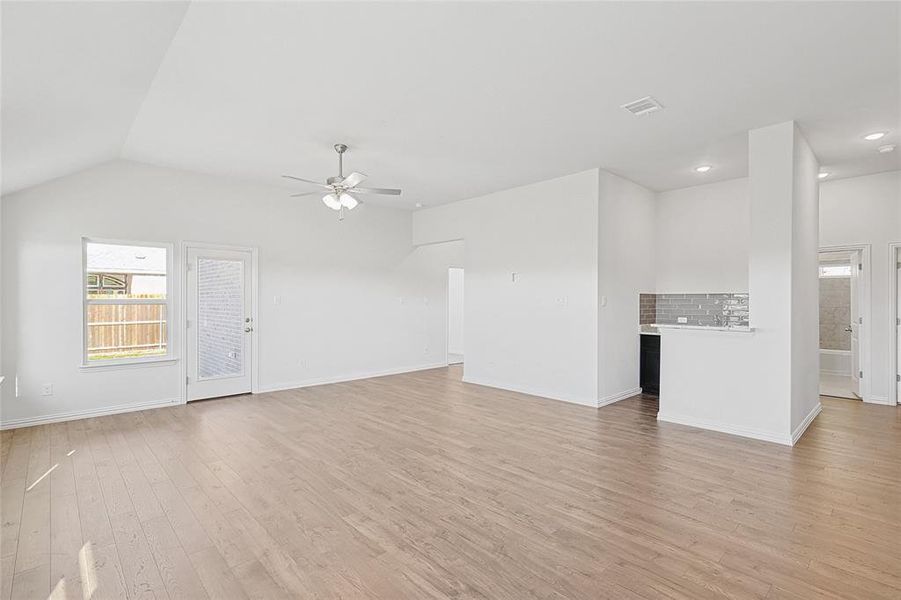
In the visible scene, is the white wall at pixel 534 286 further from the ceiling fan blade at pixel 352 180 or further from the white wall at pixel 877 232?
the white wall at pixel 877 232

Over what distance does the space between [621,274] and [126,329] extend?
6.47m

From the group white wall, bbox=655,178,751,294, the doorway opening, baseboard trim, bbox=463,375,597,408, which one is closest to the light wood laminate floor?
baseboard trim, bbox=463,375,597,408

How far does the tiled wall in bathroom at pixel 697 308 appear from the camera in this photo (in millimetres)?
6281

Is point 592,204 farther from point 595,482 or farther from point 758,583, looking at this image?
point 758,583

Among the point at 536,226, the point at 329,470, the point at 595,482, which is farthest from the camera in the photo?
the point at 536,226

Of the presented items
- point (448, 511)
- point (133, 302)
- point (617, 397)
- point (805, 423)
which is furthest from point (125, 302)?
point (805, 423)

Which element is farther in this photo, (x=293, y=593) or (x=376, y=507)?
(x=376, y=507)

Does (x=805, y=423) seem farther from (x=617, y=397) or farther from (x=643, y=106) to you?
(x=643, y=106)

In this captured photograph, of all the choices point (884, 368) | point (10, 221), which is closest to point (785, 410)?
point (884, 368)

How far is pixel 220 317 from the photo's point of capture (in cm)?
617

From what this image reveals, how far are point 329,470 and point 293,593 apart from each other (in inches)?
59.5

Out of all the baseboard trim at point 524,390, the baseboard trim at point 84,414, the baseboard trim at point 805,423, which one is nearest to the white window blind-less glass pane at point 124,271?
the baseboard trim at point 84,414

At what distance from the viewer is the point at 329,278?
23.8 feet

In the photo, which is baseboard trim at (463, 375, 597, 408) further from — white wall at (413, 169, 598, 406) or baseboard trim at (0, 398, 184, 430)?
baseboard trim at (0, 398, 184, 430)
